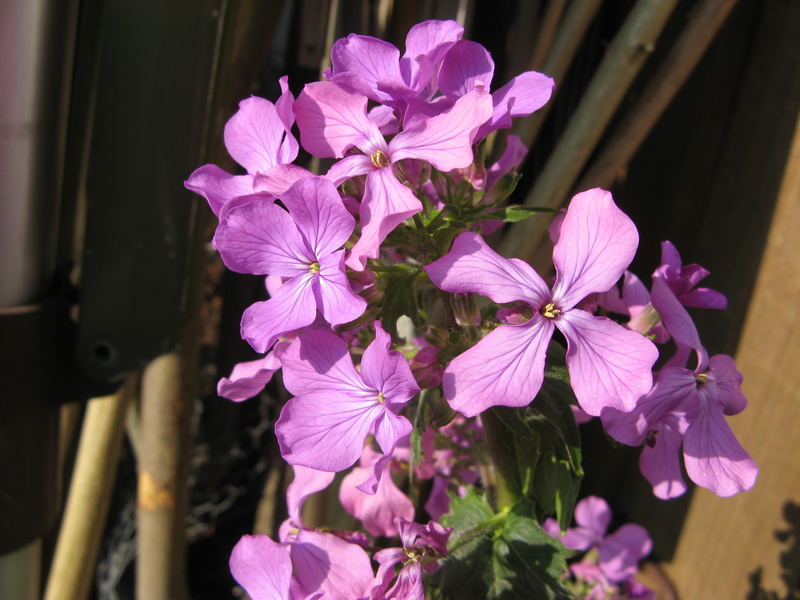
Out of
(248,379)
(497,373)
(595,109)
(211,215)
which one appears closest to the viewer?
(497,373)

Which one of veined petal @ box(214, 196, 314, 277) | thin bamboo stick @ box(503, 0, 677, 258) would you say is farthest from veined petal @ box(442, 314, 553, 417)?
thin bamboo stick @ box(503, 0, 677, 258)

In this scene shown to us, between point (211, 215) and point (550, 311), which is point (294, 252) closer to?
point (550, 311)

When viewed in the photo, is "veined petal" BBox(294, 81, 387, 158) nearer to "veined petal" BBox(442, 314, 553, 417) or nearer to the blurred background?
"veined petal" BBox(442, 314, 553, 417)

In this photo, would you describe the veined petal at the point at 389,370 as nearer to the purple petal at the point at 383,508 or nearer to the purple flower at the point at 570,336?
the purple flower at the point at 570,336

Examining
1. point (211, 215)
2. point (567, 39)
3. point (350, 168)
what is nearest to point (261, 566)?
point (350, 168)

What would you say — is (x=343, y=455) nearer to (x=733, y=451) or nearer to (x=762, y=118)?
(x=733, y=451)

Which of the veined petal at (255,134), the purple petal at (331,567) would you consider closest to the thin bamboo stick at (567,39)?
the veined petal at (255,134)

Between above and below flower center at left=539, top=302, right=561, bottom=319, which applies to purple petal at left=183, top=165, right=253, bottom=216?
above
